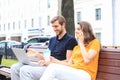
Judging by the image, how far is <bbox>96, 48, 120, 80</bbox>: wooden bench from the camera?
5102 millimetres

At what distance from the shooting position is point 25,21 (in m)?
52.6

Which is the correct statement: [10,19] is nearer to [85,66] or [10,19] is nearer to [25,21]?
[25,21]

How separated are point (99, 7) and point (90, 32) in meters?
32.0

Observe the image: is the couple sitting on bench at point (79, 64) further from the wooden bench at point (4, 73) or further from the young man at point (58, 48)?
the wooden bench at point (4, 73)

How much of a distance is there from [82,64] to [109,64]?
0.42 meters

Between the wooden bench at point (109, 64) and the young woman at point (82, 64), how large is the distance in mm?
180

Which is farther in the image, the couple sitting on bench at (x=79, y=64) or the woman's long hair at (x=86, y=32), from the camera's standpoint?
the woman's long hair at (x=86, y=32)

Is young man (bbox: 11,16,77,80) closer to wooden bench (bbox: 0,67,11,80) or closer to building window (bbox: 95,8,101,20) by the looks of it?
wooden bench (bbox: 0,67,11,80)

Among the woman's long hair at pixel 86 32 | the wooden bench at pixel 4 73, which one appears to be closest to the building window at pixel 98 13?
the wooden bench at pixel 4 73

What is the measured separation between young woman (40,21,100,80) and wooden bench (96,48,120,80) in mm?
180

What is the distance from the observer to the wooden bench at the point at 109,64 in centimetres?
510

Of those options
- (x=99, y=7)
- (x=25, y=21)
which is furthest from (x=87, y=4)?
(x=25, y=21)

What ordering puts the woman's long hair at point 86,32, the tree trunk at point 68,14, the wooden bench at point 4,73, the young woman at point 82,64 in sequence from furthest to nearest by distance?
the tree trunk at point 68,14, the wooden bench at point 4,73, the woman's long hair at point 86,32, the young woman at point 82,64

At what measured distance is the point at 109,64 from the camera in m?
5.24
